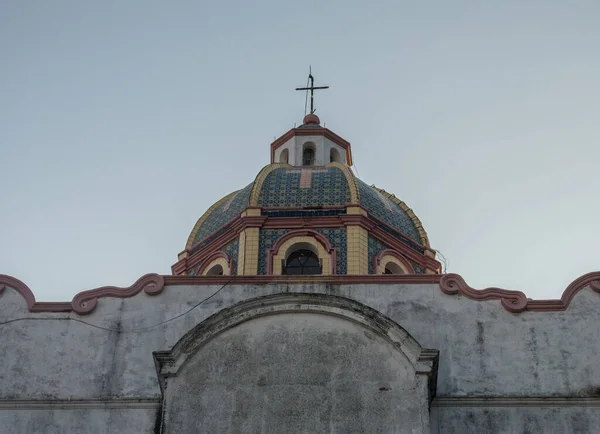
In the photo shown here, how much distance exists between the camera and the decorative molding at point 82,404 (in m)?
18.2

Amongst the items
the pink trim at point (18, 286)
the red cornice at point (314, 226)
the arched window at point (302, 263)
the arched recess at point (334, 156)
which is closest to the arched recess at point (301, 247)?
the arched window at point (302, 263)

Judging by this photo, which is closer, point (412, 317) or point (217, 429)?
point (217, 429)

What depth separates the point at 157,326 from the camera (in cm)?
1916

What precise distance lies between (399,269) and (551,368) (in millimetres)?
8583

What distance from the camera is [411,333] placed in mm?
18844

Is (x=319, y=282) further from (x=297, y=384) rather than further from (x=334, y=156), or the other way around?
(x=334, y=156)

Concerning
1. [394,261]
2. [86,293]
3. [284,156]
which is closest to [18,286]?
[86,293]

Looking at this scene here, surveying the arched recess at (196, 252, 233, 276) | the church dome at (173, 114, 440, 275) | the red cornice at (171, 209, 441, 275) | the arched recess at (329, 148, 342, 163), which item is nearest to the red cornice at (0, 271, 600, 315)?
the church dome at (173, 114, 440, 275)

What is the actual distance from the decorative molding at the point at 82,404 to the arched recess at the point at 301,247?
7.62 meters

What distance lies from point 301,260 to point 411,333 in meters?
7.78

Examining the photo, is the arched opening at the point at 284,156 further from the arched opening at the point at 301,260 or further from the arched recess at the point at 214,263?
the arched opening at the point at 301,260

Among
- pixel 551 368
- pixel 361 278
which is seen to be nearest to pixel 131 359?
pixel 361 278

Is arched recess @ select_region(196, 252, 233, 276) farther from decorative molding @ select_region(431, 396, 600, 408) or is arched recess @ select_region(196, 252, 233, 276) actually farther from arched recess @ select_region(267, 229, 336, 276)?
decorative molding @ select_region(431, 396, 600, 408)

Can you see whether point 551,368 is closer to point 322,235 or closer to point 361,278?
point 361,278
